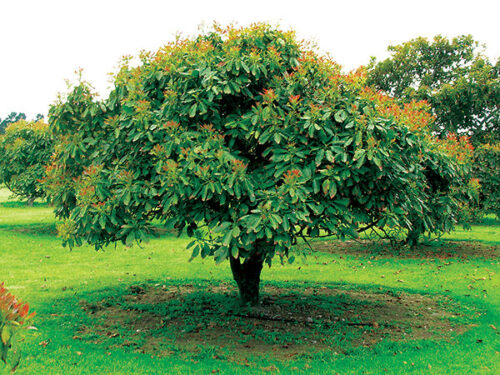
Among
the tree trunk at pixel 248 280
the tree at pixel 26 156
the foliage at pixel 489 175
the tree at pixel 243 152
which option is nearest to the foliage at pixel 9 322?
the tree at pixel 243 152

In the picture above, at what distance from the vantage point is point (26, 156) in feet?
62.5

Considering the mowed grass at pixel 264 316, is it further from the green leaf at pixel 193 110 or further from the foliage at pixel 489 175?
the foliage at pixel 489 175

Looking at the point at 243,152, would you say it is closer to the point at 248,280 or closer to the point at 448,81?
the point at 248,280

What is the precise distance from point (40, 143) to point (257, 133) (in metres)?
15.6

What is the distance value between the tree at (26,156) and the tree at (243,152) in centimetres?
1240

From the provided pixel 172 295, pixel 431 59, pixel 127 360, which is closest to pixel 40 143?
pixel 172 295

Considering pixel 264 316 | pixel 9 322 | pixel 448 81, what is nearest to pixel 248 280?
pixel 264 316

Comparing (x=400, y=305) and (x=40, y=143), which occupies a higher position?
(x=40, y=143)

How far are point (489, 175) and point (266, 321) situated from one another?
1365 cm

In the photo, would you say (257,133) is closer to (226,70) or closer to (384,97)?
(226,70)

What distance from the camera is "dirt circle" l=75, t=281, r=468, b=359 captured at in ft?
21.2

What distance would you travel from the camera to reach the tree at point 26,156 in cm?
1852

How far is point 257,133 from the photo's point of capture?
19.5 ft

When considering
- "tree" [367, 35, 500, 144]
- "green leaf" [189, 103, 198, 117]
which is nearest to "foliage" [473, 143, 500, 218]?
"tree" [367, 35, 500, 144]
